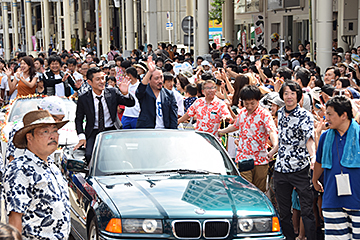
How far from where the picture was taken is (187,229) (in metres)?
5.47

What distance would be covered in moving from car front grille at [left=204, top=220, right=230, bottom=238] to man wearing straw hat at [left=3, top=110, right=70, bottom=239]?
1532mm

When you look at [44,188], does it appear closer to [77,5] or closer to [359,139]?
[359,139]

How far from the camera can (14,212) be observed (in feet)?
13.4

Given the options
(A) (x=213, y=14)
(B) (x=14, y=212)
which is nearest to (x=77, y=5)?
(A) (x=213, y=14)

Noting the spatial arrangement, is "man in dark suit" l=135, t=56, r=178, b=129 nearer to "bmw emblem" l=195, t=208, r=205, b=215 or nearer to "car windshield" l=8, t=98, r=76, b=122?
"car windshield" l=8, t=98, r=76, b=122

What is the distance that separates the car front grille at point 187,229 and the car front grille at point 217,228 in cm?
8

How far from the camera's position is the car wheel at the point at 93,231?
5757mm

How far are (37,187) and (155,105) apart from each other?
524 cm

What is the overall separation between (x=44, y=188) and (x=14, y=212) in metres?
→ 0.27

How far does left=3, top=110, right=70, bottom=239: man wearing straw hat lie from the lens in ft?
13.6

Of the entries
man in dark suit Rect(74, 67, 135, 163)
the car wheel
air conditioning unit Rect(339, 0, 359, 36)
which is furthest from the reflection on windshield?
air conditioning unit Rect(339, 0, 359, 36)

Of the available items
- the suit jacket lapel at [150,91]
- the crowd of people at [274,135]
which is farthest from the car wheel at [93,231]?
the suit jacket lapel at [150,91]

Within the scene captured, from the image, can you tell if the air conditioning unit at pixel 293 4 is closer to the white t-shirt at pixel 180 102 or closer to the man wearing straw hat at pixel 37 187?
the white t-shirt at pixel 180 102

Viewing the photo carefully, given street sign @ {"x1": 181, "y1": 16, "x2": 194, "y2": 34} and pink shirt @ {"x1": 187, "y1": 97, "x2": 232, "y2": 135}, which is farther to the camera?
street sign @ {"x1": 181, "y1": 16, "x2": 194, "y2": 34}
